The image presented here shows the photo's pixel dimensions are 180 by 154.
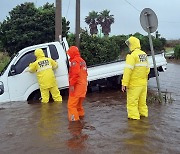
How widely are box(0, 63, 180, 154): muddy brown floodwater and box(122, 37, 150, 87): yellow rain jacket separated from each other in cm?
82

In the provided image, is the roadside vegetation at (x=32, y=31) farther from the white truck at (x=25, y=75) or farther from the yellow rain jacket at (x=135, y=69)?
the yellow rain jacket at (x=135, y=69)

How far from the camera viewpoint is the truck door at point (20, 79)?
10195 millimetres

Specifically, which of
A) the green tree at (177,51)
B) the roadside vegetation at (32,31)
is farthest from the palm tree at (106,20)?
the roadside vegetation at (32,31)

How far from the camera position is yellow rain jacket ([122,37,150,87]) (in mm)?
7195

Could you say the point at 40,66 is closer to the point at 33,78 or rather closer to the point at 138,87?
the point at 33,78

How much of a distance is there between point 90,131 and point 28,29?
1941 centimetres

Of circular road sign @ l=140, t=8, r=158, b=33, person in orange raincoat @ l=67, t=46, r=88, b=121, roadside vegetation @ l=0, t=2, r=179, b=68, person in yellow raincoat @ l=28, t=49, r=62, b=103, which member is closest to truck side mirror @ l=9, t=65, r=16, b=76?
person in yellow raincoat @ l=28, t=49, r=62, b=103

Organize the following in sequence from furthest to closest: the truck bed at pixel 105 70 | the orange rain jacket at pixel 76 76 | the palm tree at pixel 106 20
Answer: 1. the palm tree at pixel 106 20
2. the truck bed at pixel 105 70
3. the orange rain jacket at pixel 76 76

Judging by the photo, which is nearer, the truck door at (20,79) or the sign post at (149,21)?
the sign post at (149,21)

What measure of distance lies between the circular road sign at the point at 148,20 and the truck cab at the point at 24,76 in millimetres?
2479

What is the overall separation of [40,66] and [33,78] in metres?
0.68

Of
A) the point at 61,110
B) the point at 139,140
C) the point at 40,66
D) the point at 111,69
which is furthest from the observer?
the point at 111,69

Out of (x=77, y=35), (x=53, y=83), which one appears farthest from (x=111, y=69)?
(x=77, y=35)

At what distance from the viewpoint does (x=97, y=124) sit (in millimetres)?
7250
